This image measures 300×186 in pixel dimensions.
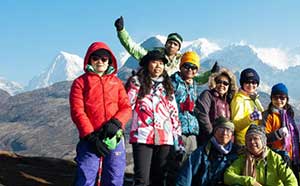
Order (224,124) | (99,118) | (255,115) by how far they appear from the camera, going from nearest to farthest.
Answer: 1. (99,118)
2. (224,124)
3. (255,115)

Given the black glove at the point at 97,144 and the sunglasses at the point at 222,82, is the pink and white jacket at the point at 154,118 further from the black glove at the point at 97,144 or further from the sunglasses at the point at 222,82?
the sunglasses at the point at 222,82

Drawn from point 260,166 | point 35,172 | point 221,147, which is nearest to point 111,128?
point 221,147

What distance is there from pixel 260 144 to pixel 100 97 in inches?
136

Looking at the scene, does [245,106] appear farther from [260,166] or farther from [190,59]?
[260,166]

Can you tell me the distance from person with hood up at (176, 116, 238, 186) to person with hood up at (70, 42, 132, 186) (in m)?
1.53

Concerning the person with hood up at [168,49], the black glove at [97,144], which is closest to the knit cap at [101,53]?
the black glove at [97,144]

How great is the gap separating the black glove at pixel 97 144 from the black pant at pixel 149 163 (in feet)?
3.18

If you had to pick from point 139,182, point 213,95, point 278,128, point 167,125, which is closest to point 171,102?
point 167,125

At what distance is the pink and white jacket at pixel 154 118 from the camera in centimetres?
885

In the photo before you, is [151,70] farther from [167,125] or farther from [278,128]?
[278,128]

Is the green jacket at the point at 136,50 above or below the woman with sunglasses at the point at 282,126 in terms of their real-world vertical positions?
above

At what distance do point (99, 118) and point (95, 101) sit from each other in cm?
37

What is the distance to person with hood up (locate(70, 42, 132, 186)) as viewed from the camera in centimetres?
797

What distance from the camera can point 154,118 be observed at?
29.7ft
